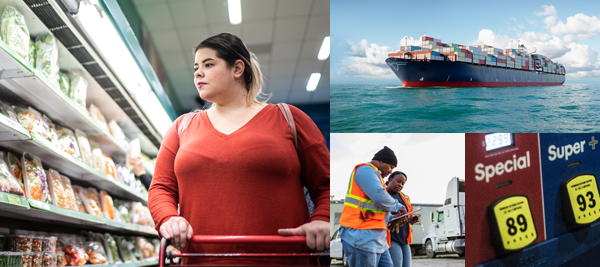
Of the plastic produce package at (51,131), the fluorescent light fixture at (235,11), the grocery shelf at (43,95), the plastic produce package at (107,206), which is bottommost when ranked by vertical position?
the plastic produce package at (107,206)

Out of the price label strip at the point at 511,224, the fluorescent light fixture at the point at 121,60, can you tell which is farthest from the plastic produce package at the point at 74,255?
the price label strip at the point at 511,224

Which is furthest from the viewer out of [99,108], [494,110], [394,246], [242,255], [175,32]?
[99,108]

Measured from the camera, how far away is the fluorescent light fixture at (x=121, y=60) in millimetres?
1968

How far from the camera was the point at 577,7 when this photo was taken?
1745mm

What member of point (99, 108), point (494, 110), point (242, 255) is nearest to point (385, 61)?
point (494, 110)

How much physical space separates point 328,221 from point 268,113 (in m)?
0.46

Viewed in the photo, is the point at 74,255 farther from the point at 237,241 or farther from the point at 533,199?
the point at 533,199

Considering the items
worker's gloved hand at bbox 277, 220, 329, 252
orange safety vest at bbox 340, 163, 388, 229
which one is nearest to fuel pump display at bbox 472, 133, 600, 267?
orange safety vest at bbox 340, 163, 388, 229

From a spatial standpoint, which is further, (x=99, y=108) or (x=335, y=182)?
(x=99, y=108)

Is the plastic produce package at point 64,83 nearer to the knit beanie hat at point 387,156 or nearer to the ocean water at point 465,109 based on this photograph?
the ocean water at point 465,109

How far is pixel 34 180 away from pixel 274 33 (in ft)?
4.66

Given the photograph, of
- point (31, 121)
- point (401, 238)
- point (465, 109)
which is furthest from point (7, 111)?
point (465, 109)

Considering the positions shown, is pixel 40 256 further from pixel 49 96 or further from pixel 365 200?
pixel 365 200

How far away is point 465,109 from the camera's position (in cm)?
168
